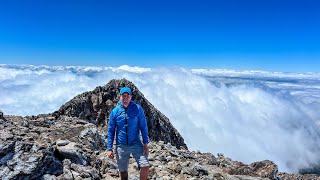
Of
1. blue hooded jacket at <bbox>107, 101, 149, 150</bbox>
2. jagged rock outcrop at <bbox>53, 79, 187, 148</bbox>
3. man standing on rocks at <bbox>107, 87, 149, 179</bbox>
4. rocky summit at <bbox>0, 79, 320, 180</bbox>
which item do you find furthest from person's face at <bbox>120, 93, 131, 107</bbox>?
jagged rock outcrop at <bbox>53, 79, 187, 148</bbox>

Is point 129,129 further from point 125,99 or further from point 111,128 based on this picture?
point 125,99

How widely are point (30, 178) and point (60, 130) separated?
1055 centimetres

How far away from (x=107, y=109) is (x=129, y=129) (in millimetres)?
35701

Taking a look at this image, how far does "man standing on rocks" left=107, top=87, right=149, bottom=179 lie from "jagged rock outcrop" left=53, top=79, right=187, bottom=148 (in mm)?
30999

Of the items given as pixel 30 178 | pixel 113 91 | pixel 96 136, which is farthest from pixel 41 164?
pixel 113 91

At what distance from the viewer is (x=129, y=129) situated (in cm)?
1444

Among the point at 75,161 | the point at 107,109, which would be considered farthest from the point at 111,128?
the point at 107,109

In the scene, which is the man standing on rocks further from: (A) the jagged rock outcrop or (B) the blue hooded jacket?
(A) the jagged rock outcrop

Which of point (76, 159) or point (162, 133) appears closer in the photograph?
point (76, 159)

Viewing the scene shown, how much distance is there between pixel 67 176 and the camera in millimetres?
16328

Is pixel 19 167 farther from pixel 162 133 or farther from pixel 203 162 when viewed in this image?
pixel 162 133

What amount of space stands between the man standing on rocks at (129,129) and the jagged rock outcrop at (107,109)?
102ft

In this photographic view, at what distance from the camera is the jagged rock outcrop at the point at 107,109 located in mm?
47400

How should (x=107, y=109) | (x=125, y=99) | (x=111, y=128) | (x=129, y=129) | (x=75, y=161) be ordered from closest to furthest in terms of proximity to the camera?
(x=125, y=99) < (x=129, y=129) < (x=111, y=128) < (x=75, y=161) < (x=107, y=109)
